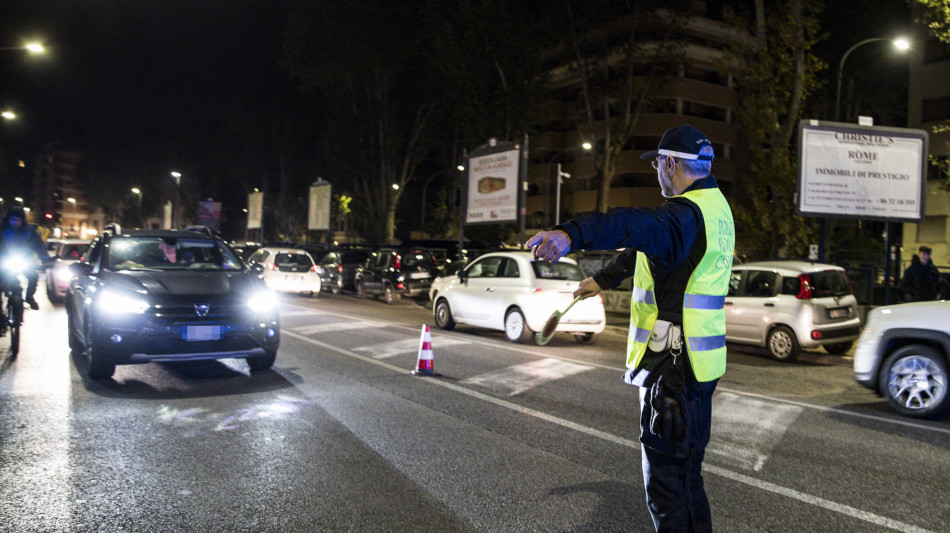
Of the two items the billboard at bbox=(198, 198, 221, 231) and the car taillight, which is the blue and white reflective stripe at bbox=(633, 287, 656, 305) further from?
the billboard at bbox=(198, 198, 221, 231)

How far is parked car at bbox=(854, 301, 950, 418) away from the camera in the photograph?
7.21 meters

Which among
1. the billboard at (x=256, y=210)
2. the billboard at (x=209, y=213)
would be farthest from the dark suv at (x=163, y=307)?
the billboard at (x=209, y=213)

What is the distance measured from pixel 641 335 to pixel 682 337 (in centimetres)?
17

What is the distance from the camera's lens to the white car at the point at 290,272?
24.2 m

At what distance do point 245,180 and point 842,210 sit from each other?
4793 cm

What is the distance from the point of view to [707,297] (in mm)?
2977

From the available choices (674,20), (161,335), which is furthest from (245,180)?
(161,335)

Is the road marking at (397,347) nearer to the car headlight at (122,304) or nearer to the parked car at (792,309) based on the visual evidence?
the car headlight at (122,304)

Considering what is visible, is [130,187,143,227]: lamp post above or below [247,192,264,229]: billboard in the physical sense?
above

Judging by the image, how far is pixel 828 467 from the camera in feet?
17.8

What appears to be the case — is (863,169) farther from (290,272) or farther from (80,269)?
(290,272)

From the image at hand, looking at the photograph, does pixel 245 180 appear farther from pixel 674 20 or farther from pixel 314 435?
pixel 314 435

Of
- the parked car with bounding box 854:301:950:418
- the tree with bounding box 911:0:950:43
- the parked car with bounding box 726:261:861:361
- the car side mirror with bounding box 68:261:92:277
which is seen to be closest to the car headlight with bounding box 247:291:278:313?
the car side mirror with bounding box 68:261:92:277

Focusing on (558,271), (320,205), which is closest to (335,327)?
(558,271)
